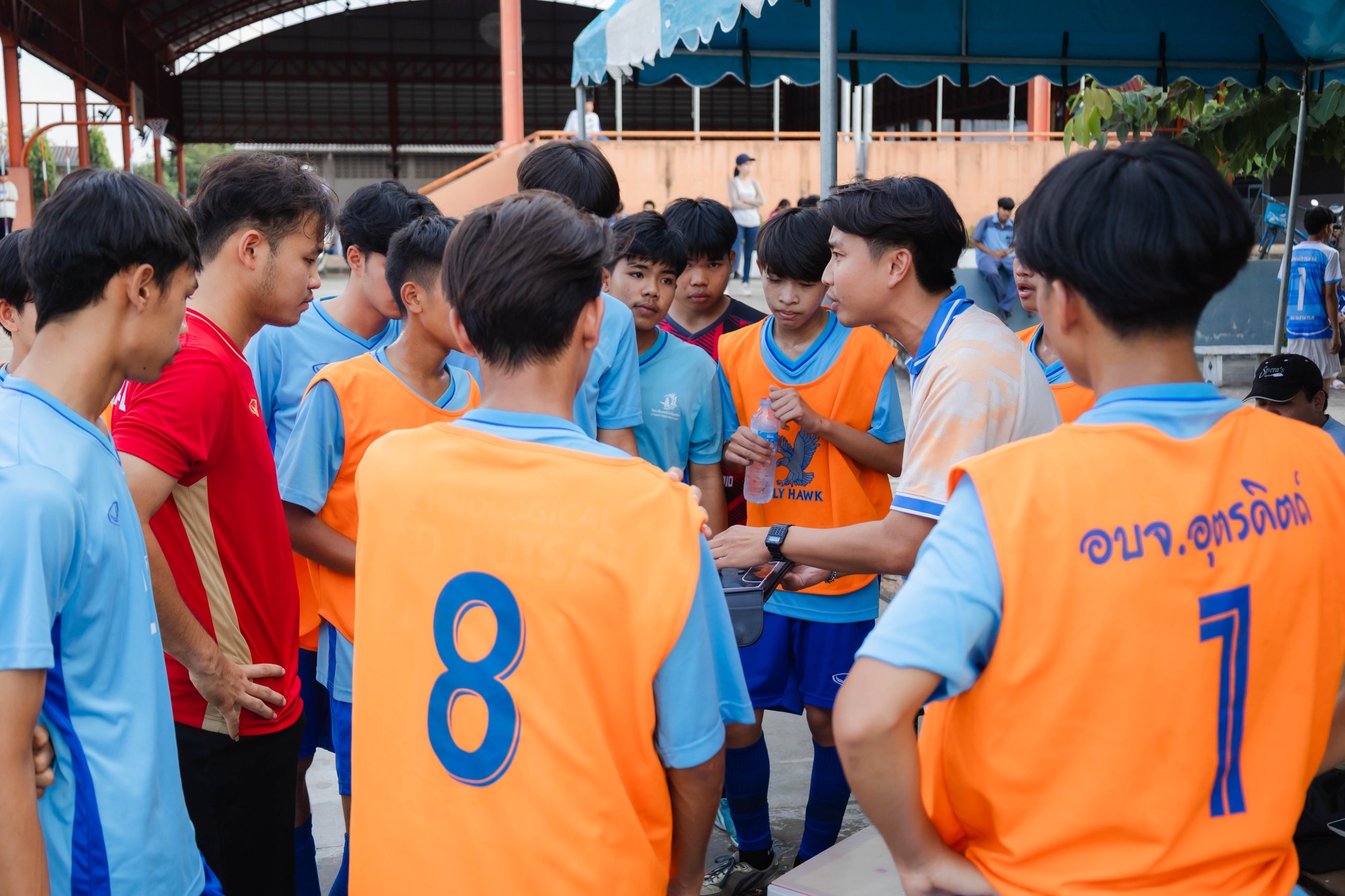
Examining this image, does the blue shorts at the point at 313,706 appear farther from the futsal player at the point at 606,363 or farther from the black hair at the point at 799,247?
the black hair at the point at 799,247

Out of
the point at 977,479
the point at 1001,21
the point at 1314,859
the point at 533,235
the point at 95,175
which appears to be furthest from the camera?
the point at 1001,21

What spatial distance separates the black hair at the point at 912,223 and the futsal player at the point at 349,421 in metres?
0.99

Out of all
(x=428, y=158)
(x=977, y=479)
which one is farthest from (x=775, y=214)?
(x=428, y=158)

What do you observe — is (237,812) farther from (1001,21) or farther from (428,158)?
(428,158)

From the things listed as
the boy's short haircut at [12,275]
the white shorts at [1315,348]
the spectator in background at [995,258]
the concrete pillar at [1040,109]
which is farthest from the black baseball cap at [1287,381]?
the concrete pillar at [1040,109]

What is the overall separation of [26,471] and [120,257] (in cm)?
38

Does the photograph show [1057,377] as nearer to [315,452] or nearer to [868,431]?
[868,431]

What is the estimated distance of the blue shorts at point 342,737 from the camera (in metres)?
2.63

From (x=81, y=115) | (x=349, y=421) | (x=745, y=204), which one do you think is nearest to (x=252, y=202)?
(x=349, y=421)

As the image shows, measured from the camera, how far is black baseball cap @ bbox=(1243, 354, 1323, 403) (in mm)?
3521

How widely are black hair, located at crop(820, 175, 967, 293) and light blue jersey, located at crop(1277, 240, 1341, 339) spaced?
290 inches

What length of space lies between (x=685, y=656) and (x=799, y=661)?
6.10ft

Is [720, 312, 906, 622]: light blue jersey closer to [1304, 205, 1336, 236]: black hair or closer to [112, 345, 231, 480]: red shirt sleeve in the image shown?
[112, 345, 231, 480]: red shirt sleeve

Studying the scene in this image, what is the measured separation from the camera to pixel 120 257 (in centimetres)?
155
